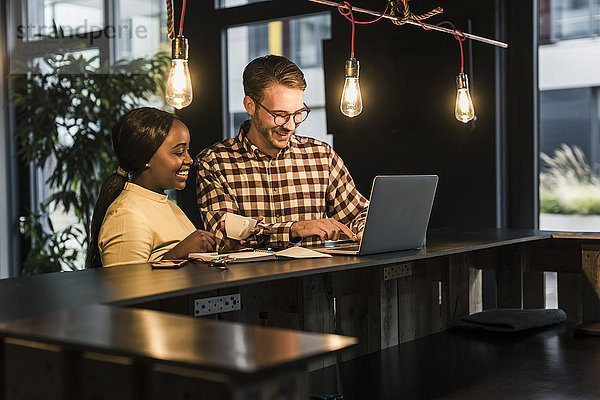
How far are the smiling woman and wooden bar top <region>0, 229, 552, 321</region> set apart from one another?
0.49ft

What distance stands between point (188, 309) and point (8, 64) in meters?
4.51

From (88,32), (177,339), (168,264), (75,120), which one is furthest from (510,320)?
(88,32)

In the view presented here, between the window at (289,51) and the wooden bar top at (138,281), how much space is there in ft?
7.48

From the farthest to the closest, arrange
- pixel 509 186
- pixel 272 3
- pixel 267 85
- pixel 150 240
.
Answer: pixel 272 3 < pixel 509 186 < pixel 267 85 < pixel 150 240

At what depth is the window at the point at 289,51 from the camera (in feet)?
15.0

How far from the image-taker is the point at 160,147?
2467 millimetres

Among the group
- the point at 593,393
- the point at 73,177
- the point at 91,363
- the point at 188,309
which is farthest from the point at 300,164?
the point at 73,177

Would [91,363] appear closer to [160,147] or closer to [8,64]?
[160,147]

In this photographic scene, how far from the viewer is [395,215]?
229cm

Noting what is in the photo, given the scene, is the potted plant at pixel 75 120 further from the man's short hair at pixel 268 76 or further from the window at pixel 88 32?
the man's short hair at pixel 268 76

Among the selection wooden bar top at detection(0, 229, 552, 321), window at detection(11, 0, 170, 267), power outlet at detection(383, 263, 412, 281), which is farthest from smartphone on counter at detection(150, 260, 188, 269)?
window at detection(11, 0, 170, 267)

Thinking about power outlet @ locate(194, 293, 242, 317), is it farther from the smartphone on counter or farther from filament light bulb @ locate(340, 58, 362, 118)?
filament light bulb @ locate(340, 58, 362, 118)

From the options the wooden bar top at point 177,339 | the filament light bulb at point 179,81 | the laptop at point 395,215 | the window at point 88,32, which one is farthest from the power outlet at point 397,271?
the window at point 88,32

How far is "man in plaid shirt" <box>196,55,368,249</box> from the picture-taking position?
9.27ft
